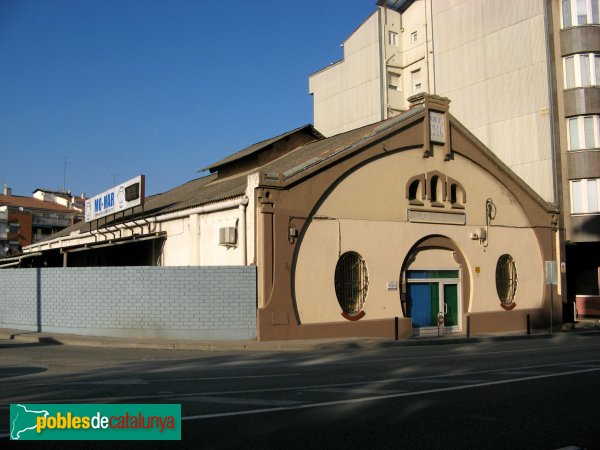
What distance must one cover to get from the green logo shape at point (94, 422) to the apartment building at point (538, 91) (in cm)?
2529

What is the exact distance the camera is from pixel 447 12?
139ft

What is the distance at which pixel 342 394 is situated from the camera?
9.69 metres

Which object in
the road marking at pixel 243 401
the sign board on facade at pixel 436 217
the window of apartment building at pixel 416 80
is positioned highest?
the window of apartment building at pixel 416 80

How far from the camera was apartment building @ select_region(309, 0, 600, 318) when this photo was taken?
33125 mm

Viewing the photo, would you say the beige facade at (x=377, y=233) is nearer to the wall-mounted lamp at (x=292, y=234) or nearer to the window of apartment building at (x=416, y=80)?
the wall-mounted lamp at (x=292, y=234)

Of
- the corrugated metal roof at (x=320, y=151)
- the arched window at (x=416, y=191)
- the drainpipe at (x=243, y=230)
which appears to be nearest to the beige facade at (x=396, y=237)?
the arched window at (x=416, y=191)

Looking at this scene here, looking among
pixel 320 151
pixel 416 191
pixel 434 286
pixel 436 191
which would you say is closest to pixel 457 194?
pixel 436 191

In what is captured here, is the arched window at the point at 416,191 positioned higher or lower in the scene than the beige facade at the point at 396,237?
higher

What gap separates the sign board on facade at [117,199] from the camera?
2535 centimetres

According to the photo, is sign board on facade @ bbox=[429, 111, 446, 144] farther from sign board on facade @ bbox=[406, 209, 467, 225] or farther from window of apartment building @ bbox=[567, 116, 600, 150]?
window of apartment building @ bbox=[567, 116, 600, 150]

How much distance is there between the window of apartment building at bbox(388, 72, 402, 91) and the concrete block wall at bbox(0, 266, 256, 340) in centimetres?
3248

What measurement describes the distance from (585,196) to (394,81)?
2014 cm

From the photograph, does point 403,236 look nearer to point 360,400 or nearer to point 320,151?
point 320,151

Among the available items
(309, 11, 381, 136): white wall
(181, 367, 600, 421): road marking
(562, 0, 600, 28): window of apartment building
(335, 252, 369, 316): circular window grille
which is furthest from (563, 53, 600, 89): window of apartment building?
(181, 367, 600, 421): road marking
